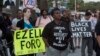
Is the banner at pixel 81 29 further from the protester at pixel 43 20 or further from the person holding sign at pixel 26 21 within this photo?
the person holding sign at pixel 26 21

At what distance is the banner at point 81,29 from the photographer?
14141mm

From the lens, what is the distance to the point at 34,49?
36.8 ft

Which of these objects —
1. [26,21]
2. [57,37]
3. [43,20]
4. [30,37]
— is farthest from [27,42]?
[43,20]

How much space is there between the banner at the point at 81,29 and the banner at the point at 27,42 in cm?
292

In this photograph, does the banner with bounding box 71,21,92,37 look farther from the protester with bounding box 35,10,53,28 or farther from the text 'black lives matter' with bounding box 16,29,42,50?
the text 'black lives matter' with bounding box 16,29,42,50

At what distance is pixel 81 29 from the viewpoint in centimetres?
1429

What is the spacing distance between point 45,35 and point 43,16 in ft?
12.2

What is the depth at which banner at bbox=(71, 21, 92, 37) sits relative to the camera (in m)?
14.1

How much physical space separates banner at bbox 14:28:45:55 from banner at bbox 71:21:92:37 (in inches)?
115

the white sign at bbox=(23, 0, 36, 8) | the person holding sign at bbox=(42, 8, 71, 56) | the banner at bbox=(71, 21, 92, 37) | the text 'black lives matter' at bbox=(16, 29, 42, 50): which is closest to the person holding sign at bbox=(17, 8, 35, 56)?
the text 'black lives matter' at bbox=(16, 29, 42, 50)

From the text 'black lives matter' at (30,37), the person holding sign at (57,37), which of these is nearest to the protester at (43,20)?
the text 'black lives matter' at (30,37)

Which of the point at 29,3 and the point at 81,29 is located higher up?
the point at 29,3

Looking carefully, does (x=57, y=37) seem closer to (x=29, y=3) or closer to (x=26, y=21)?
(x=26, y=21)

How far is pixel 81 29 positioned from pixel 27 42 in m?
3.50
